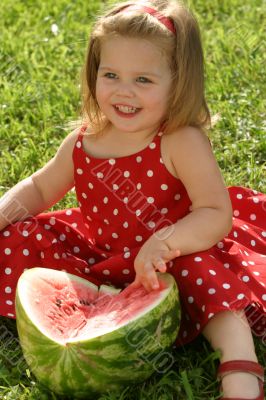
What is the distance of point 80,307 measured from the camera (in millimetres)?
3008

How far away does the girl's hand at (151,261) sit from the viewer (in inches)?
114

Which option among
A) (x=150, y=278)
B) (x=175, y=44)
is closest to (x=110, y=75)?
(x=175, y=44)

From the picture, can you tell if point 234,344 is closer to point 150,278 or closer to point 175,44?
point 150,278

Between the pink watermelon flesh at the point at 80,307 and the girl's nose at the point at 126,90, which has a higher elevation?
the girl's nose at the point at 126,90

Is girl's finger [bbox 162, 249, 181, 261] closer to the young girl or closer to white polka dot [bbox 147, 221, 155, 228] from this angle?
the young girl

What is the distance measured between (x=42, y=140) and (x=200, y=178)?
1.65 metres

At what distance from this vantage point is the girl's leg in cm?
274

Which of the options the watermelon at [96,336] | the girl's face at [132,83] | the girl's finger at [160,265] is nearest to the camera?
the watermelon at [96,336]

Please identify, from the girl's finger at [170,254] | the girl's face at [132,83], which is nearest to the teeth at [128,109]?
the girl's face at [132,83]

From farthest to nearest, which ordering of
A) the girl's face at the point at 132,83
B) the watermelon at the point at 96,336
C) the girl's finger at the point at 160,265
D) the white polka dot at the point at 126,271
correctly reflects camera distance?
the white polka dot at the point at 126,271 < the girl's face at the point at 132,83 < the girl's finger at the point at 160,265 < the watermelon at the point at 96,336

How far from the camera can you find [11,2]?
590cm

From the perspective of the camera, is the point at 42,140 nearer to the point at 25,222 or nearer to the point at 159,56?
the point at 25,222

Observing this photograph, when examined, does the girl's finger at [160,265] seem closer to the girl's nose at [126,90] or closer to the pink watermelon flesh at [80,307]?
the pink watermelon flesh at [80,307]

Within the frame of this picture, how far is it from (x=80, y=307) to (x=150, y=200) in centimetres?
51
